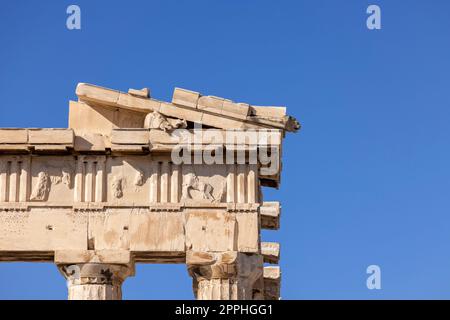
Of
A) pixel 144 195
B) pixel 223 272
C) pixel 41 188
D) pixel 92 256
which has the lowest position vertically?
pixel 223 272

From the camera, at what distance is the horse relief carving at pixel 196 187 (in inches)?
1214

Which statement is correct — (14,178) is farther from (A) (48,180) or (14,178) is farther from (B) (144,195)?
(B) (144,195)

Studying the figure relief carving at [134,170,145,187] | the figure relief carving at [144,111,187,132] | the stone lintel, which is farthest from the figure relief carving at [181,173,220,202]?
the stone lintel

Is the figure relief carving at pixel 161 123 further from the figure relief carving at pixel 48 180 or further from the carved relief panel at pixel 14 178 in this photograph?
the carved relief panel at pixel 14 178

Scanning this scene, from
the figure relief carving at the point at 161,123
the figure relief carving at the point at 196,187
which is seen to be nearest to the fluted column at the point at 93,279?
the figure relief carving at the point at 196,187

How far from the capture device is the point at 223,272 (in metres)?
30.3

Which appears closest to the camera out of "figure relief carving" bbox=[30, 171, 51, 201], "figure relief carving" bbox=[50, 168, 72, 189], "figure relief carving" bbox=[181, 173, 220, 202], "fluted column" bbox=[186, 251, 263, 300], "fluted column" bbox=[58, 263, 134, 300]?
"fluted column" bbox=[186, 251, 263, 300]

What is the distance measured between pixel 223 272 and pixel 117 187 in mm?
2933

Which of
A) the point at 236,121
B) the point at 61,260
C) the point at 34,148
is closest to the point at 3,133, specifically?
the point at 34,148

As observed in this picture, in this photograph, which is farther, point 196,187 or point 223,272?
point 196,187

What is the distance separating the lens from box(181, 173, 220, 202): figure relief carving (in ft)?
101

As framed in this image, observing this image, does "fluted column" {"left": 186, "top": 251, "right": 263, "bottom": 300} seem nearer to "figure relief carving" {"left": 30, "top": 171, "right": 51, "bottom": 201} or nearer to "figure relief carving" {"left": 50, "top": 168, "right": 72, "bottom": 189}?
"figure relief carving" {"left": 50, "top": 168, "right": 72, "bottom": 189}

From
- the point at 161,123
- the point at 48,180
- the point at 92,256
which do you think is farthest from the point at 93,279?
the point at 161,123

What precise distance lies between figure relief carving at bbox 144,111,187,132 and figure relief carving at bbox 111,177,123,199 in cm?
130
